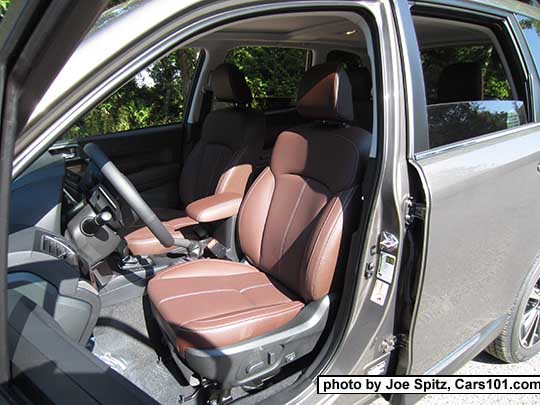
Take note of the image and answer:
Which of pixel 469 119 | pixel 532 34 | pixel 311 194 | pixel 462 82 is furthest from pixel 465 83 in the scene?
pixel 311 194

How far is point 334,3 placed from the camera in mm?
1274

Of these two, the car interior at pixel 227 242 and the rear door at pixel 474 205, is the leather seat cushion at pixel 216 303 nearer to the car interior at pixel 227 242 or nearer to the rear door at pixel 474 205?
the car interior at pixel 227 242

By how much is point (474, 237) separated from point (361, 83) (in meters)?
1.97

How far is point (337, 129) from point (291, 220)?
46 centimetres

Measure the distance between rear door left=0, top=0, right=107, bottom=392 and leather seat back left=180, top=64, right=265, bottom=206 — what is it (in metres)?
1.89

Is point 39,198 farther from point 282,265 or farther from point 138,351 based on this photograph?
point 282,265

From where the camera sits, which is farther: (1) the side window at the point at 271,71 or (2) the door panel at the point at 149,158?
(1) the side window at the point at 271,71

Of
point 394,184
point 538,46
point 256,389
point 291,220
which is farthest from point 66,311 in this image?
point 538,46

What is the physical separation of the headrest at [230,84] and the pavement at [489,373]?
6.48 feet

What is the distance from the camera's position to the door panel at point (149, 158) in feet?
10.5

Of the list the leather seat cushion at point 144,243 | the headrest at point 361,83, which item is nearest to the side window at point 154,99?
the headrest at point 361,83

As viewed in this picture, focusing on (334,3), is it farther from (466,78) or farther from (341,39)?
(341,39)

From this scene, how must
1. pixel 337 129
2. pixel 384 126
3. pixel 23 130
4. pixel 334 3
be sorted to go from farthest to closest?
pixel 337 129 < pixel 384 126 < pixel 334 3 < pixel 23 130

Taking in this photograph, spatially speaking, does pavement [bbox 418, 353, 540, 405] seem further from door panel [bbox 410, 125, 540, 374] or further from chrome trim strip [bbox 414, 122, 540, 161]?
chrome trim strip [bbox 414, 122, 540, 161]
